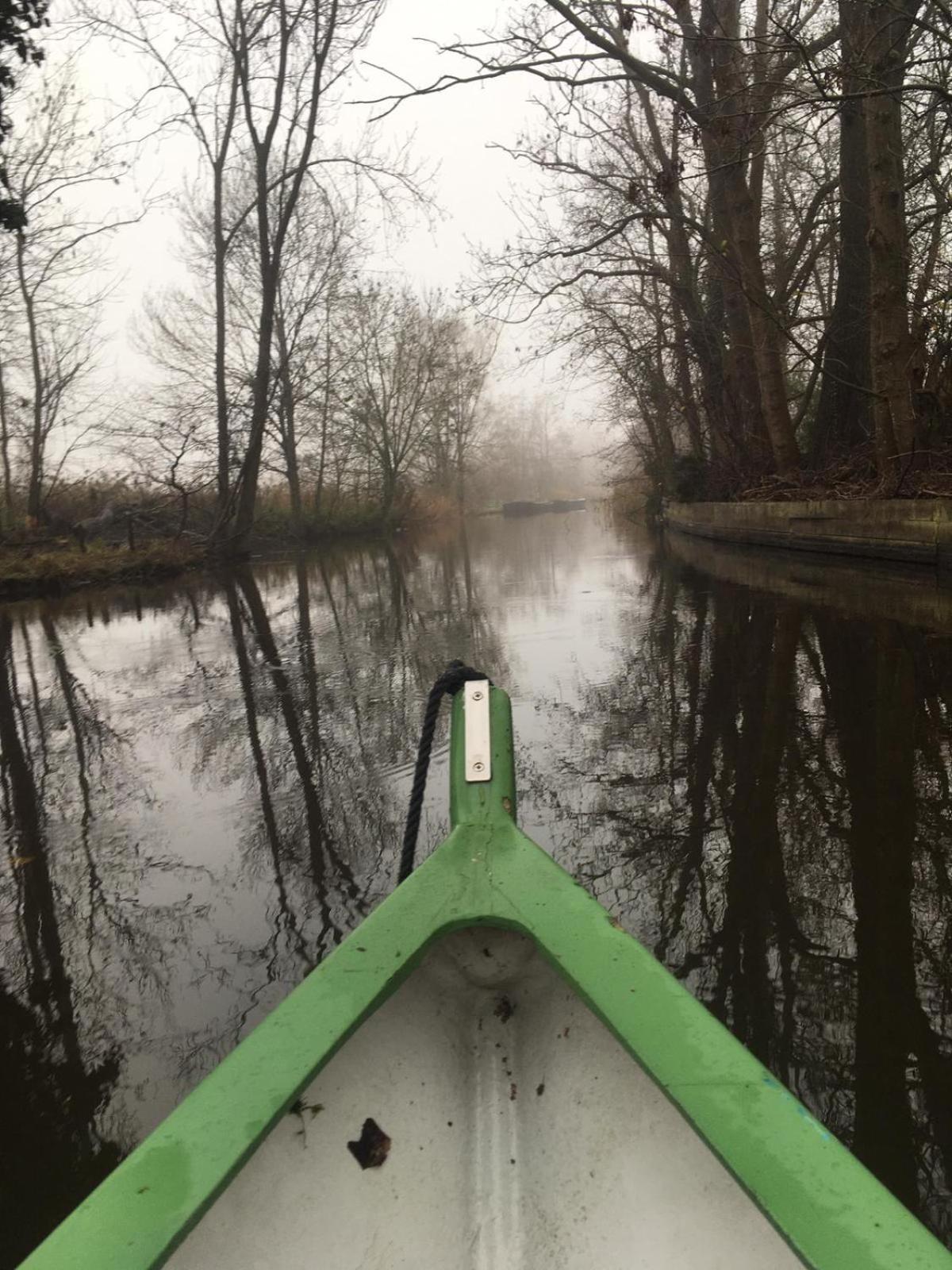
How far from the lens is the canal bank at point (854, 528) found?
25.8 feet

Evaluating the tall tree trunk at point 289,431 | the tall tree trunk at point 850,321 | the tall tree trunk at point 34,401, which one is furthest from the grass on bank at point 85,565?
the tall tree trunk at point 850,321

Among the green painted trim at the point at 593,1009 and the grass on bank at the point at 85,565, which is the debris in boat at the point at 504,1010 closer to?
the green painted trim at the point at 593,1009

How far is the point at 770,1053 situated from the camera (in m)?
1.84

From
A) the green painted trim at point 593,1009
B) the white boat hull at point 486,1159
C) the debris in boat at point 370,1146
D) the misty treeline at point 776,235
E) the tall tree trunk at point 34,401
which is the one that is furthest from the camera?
the tall tree trunk at point 34,401

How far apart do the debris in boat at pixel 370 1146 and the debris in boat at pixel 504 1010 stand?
1.00ft

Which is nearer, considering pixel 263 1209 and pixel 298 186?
pixel 263 1209

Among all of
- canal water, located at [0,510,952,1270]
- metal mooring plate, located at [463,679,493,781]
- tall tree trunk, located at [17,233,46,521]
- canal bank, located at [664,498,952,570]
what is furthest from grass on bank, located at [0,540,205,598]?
metal mooring plate, located at [463,679,493,781]

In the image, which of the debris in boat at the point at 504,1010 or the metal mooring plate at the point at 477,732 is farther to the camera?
the metal mooring plate at the point at 477,732

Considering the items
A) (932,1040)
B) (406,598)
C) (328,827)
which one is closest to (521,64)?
(406,598)

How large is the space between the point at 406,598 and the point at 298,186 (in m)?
11.3

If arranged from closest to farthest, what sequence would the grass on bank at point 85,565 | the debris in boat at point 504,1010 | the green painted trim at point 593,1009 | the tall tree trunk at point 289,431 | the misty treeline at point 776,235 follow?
1. the green painted trim at point 593,1009
2. the debris in boat at point 504,1010
3. the misty treeline at point 776,235
4. the grass on bank at point 85,565
5. the tall tree trunk at point 289,431

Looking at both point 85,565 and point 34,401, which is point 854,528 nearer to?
point 85,565

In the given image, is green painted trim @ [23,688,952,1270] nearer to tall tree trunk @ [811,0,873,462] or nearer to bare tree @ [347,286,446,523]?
tall tree trunk @ [811,0,873,462]

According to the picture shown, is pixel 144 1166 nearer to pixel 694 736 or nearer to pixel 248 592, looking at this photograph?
pixel 694 736
